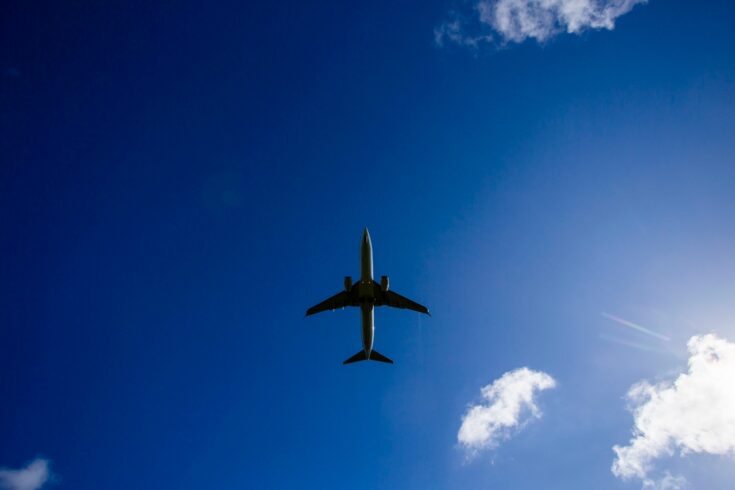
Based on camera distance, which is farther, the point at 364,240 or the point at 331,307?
the point at 331,307

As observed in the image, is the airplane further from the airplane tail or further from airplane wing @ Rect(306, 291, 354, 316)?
the airplane tail

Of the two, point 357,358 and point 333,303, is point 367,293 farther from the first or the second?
point 357,358

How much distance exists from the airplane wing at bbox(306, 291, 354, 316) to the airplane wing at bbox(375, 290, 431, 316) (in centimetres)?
419

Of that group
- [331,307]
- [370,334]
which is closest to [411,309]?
[370,334]

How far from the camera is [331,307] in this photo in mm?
57812

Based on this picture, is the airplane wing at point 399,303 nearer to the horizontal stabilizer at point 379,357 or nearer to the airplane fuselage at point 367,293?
the airplane fuselage at point 367,293

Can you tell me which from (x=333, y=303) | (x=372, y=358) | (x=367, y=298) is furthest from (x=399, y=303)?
(x=372, y=358)

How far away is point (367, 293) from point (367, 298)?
40.2 inches

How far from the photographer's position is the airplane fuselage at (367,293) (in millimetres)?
51500

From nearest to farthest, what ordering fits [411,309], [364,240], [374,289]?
[364,240] < [374,289] < [411,309]

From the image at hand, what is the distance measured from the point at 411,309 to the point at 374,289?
280 inches

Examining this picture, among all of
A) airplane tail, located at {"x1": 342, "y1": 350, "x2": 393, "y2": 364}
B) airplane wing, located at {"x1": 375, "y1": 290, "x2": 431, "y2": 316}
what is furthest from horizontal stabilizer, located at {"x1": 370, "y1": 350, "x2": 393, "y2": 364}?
airplane wing, located at {"x1": 375, "y1": 290, "x2": 431, "y2": 316}

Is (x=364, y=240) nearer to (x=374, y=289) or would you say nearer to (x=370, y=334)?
(x=374, y=289)

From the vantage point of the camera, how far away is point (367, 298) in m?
55.2
